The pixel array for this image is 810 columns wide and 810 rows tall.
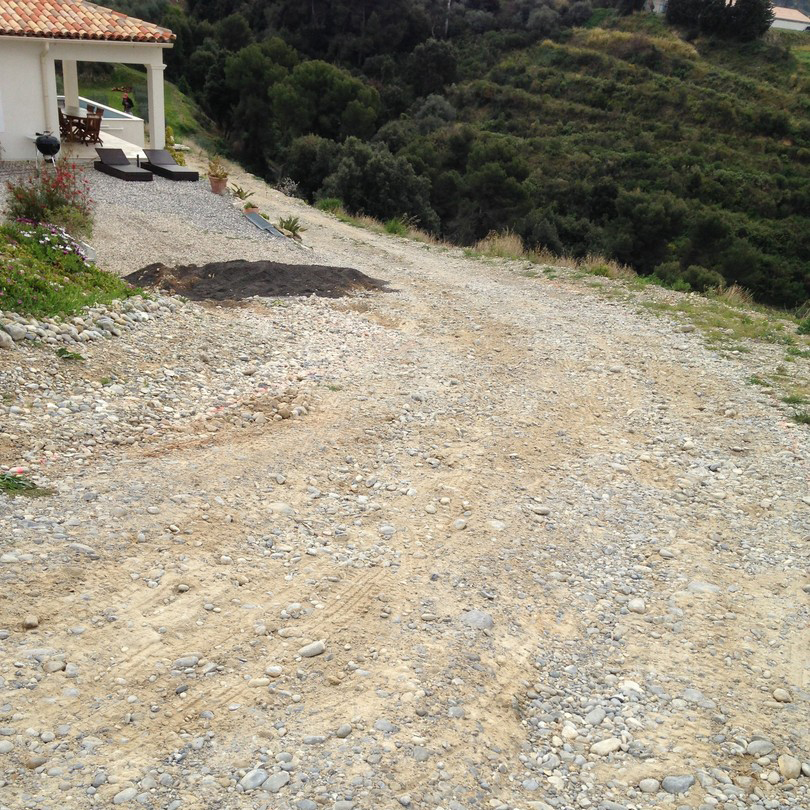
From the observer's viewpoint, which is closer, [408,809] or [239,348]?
[408,809]

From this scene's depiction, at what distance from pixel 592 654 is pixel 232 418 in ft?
11.4

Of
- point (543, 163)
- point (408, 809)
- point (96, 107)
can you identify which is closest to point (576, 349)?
point (408, 809)

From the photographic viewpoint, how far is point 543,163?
116 ft

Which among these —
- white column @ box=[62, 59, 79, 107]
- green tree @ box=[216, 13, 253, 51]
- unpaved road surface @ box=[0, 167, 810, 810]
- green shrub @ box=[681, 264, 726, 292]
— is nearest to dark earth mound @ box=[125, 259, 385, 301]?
unpaved road surface @ box=[0, 167, 810, 810]

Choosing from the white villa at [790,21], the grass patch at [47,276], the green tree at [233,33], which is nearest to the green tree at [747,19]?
the white villa at [790,21]

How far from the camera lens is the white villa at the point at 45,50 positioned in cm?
1633

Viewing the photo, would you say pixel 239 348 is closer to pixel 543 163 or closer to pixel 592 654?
pixel 592 654

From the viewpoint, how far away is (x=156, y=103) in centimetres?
1922

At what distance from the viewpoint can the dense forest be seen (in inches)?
1121

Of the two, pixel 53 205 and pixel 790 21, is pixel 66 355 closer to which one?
pixel 53 205

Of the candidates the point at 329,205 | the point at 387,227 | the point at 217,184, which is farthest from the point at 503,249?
the point at 217,184

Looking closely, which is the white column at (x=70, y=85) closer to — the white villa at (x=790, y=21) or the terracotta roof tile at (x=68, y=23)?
the terracotta roof tile at (x=68, y=23)

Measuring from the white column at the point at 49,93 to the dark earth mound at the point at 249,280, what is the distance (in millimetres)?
8460

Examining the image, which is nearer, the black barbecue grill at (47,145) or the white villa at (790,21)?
the black barbecue grill at (47,145)
